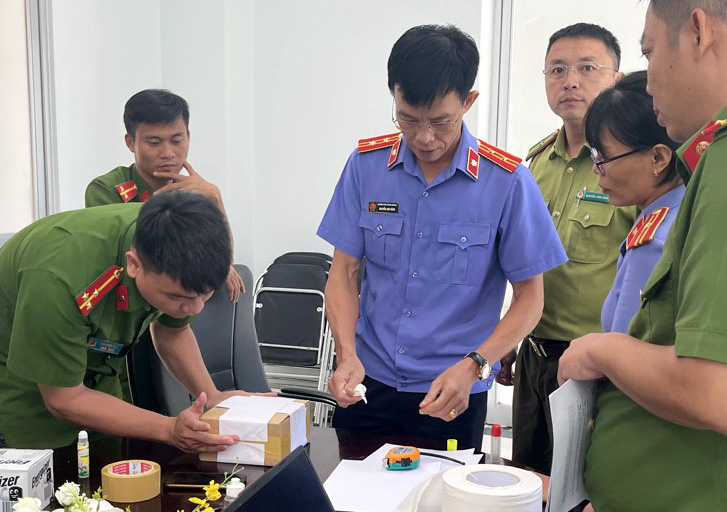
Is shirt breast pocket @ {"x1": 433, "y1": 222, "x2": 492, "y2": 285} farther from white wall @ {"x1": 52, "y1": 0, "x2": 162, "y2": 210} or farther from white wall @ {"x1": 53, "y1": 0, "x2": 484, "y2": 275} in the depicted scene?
white wall @ {"x1": 52, "y1": 0, "x2": 162, "y2": 210}

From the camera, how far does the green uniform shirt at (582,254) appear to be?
2.08 m

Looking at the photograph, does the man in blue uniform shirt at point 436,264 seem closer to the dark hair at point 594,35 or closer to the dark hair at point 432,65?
the dark hair at point 432,65

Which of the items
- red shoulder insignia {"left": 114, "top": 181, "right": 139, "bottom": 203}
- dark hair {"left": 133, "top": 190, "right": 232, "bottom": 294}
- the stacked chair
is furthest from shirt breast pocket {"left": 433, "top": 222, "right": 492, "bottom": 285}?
the stacked chair

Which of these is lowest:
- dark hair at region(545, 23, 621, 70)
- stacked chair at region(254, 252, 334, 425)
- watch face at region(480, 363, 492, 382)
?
stacked chair at region(254, 252, 334, 425)

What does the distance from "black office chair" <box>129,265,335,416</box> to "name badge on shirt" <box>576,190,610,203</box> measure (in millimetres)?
989

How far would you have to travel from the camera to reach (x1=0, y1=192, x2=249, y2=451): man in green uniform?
150 centimetres

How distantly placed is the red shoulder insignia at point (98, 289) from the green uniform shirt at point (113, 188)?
3.75ft

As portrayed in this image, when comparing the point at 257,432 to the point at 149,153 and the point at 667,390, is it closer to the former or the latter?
the point at 667,390

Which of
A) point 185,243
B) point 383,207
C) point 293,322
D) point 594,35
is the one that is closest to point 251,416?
point 185,243

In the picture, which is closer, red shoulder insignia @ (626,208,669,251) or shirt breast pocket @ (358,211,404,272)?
red shoulder insignia @ (626,208,669,251)

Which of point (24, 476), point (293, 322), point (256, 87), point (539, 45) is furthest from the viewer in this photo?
point (256, 87)

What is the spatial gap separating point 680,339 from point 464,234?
3.24 feet

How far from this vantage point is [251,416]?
161cm

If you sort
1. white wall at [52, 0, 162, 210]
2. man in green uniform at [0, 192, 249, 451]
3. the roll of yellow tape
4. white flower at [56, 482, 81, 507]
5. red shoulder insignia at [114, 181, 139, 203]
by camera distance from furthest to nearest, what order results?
white wall at [52, 0, 162, 210] < red shoulder insignia at [114, 181, 139, 203] < man in green uniform at [0, 192, 249, 451] < the roll of yellow tape < white flower at [56, 482, 81, 507]
